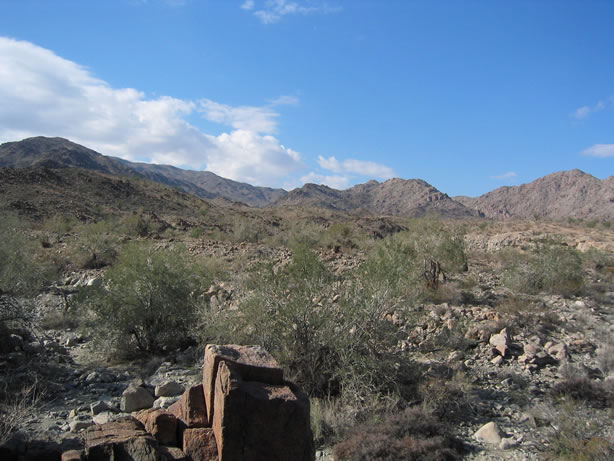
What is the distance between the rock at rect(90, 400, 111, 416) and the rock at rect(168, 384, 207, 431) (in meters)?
2.25

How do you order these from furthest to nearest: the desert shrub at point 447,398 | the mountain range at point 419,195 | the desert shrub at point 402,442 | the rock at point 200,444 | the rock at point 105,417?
the mountain range at point 419,195, the desert shrub at point 447,398, the rock at point 105,417, the desert shrub at point 402,442, the rock at point 200,444

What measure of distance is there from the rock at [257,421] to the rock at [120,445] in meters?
0.58

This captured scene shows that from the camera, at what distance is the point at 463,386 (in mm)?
6789

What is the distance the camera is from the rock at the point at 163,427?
162 inches

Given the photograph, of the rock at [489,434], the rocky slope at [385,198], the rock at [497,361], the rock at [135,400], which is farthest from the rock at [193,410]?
the rocky slope at [385,198]

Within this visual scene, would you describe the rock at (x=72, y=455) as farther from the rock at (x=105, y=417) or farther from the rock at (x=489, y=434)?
the rock at (x=489, y=434)

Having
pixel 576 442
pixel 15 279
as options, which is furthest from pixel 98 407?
pixel 576 442

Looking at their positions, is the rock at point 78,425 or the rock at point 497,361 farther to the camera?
the rock at point 497,361

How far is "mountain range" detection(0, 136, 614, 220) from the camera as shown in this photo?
96000 millimetres

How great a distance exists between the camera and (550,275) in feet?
44.6

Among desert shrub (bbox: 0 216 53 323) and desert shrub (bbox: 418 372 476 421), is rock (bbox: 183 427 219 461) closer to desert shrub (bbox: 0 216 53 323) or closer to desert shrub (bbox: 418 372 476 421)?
desert shrub (bbox: 418 372 476 421)

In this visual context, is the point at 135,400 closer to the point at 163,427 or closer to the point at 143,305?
the point at 163,427

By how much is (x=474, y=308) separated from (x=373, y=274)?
5.22 meters

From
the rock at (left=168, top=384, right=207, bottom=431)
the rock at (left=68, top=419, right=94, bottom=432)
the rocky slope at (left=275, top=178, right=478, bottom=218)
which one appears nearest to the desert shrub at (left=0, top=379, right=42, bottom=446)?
the rock at (left=68, top=419, right=94, bottom=432)
